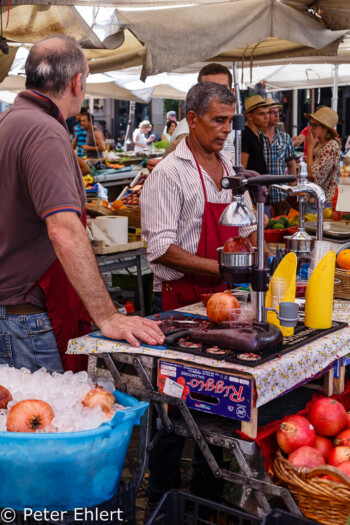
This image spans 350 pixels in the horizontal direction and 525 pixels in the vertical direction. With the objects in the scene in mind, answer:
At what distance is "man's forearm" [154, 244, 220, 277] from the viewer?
3.24 metres

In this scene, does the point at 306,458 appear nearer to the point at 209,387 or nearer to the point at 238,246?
the point at 209,387

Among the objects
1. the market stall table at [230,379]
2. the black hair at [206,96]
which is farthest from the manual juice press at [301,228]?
the black hair at [206,96]

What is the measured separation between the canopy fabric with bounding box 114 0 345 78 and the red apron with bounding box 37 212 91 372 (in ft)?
6.43

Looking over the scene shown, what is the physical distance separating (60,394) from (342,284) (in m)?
1.75

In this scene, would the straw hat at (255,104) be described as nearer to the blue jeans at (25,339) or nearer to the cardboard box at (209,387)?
the blue jeans at (25,339)

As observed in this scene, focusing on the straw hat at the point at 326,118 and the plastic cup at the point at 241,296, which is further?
the straw hat at the point at 326,118

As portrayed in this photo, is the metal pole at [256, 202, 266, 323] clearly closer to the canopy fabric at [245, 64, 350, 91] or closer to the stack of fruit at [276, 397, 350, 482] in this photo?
the stack of fruit at [276, 397, 350, 482]

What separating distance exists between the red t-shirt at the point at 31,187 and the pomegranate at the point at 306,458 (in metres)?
1.22

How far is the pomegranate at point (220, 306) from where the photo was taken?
2.63 meters

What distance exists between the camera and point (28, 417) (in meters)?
2.01

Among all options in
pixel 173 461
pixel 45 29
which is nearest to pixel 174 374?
pixel 173 461

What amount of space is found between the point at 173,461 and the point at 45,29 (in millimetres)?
3442

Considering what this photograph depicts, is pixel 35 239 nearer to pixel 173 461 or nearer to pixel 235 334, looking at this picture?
pixel 235 334

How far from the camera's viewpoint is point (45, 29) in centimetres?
490
